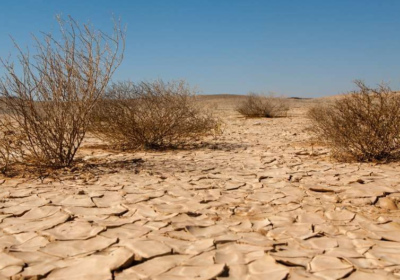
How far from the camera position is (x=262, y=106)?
54.4ft

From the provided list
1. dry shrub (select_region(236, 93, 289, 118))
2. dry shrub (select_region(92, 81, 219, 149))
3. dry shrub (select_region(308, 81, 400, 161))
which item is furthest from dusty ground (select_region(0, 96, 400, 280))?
dry shrub (select_region(236, 93, 289, 118))

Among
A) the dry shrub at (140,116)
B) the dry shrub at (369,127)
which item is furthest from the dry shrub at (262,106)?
Result: the dry shrub at (369,127)

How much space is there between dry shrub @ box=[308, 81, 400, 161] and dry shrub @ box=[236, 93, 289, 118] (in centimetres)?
1118

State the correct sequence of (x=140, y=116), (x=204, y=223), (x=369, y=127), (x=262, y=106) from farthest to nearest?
(x=262, y=106) < (x=140, y=116) < (x=369, y=127) < (x=204, y=223)

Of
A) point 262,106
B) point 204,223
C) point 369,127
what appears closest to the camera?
point 204,223

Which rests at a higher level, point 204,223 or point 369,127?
point 369,127

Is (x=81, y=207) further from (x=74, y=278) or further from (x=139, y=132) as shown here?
(x=139, y=132)

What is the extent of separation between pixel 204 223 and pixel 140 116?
4245 mm

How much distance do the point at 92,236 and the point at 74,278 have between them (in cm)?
62

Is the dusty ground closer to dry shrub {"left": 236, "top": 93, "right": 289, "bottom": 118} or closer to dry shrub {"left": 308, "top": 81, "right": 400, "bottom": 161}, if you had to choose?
dry shrub {"left": 308, "top": 81, "right": 400, "bottom": 161}

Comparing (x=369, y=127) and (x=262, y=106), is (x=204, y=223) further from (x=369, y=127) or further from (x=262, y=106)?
(x=262, y=106)

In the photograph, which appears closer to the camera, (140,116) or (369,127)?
(369,127)

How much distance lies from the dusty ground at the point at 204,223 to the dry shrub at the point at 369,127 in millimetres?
401

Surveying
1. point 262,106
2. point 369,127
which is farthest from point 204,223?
point 262,106
